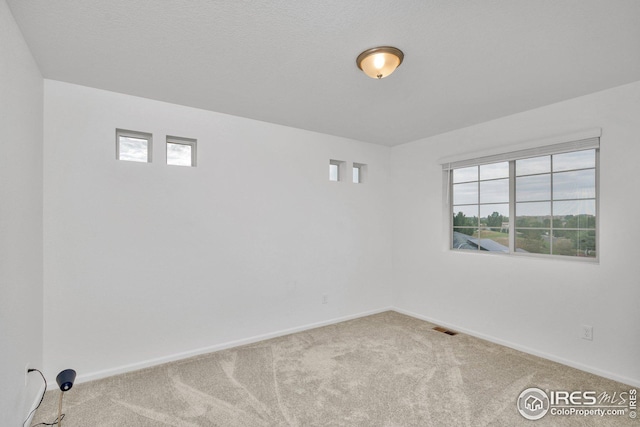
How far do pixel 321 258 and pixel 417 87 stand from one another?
229cm

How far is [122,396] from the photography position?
7.86ft

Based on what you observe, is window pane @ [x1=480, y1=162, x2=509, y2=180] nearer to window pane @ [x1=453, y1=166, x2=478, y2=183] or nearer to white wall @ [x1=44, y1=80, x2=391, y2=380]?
window pane @ [x1=453, y1=166, x2=478, y2=183]

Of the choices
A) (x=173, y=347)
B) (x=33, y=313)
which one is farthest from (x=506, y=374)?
(x=33, y=313)

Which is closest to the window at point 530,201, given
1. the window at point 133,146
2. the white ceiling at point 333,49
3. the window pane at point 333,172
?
the white ceiling at point 333,49

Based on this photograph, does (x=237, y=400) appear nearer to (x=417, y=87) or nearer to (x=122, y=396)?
(x=122, y=396)

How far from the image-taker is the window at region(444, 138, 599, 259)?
117 inches

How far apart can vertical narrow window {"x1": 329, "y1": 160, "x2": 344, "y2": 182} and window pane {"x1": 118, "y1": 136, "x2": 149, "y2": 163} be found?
7.33 feet

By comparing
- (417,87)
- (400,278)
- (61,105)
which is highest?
(417,87)

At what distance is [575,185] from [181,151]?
391 cm

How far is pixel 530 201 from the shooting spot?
132 inches

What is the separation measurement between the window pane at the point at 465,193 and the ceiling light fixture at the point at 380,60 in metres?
2.29

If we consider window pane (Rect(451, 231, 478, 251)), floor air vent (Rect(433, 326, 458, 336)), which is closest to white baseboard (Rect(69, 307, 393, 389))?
floor air vent (Rect(433, 326, 458, 336))

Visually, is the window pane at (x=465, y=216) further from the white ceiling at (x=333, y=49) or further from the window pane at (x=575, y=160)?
the white ceiling at (x=333, y=49)

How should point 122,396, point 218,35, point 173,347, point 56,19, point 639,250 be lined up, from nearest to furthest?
point 56,19
point 218,35
point 122,396
point 639,250
point 173,347
